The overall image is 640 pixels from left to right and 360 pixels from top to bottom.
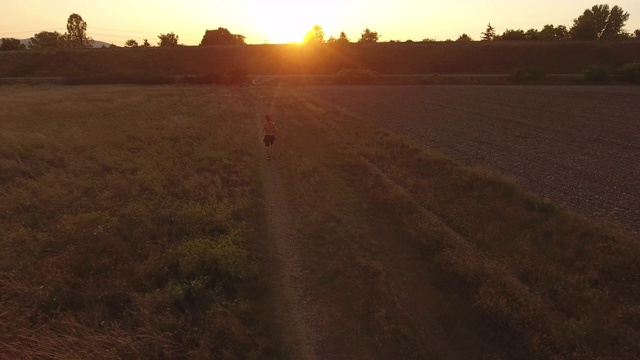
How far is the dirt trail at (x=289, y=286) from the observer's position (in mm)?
6141

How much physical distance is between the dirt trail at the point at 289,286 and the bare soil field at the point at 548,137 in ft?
28.7

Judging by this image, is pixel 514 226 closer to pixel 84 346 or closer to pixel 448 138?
pixel 84 346

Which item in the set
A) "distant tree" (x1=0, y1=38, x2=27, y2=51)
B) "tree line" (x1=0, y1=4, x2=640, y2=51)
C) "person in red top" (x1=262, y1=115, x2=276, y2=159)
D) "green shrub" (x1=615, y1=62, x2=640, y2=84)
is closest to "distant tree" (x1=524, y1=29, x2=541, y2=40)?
"tree line" (x1=0, y1=4, x2=640, y2=51)

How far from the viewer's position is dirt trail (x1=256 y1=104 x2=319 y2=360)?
6141mm

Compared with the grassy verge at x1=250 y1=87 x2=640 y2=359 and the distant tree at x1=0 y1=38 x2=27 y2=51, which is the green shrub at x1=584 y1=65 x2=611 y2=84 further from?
the distant tree at x1=0 y1=38 x2=27 y2=51

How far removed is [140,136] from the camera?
1942 centimetres

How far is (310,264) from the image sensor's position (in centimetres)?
845

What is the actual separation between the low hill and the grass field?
74405 millimetres

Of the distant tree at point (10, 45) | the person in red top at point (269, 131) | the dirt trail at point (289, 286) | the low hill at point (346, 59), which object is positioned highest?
the distant tree at point (10, 45)

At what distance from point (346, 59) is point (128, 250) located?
90187 mm

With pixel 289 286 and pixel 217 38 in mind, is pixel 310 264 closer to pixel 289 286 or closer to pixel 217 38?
pixel 289 286

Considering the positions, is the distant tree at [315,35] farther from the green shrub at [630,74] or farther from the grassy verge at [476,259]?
the grassy verge at [476,259]

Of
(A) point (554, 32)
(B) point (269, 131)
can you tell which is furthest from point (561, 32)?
(B) point (269, 131)

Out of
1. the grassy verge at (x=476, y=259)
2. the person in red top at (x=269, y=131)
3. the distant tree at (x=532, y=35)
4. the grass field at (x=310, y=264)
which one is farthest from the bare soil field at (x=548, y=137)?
the distant tree at (x=532, y=35)
